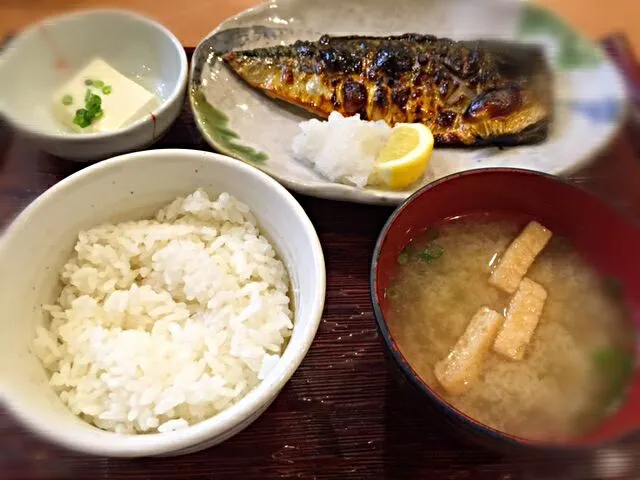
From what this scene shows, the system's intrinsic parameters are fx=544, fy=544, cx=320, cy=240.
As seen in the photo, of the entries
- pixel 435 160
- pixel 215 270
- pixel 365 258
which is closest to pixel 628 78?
pixel 435 160

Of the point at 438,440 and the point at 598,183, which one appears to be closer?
the point at 438,440

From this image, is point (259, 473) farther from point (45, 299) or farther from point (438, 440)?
point (45, 299)

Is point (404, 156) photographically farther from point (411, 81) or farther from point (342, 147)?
point (411, 81)

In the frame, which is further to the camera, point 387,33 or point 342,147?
point 387,33

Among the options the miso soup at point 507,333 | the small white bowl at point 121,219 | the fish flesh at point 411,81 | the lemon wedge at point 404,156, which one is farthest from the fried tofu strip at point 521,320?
the fish flesh at point 411,81

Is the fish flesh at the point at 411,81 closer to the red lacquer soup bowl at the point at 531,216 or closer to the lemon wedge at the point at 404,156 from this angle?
the lemon wedge at the point at 404,156

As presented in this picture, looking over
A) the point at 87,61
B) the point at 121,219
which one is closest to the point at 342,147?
the point at 121,219
